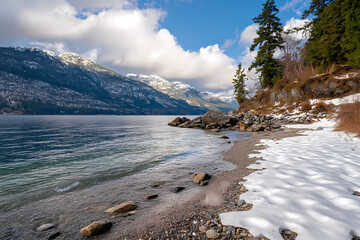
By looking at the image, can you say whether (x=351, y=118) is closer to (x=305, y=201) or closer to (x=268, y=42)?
(x=305, y=201)

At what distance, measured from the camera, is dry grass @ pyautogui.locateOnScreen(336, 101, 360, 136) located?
12.7m

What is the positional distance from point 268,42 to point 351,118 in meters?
42.1

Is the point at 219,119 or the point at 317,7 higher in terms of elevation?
the point at 317,7

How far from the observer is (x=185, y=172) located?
9.70 m

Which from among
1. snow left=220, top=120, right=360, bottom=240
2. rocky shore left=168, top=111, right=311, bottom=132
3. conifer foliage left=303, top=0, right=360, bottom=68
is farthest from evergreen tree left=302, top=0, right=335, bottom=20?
snow left=220, top=120, right=360, bottom=240

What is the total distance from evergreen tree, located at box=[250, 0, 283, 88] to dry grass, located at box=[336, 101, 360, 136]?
120ft

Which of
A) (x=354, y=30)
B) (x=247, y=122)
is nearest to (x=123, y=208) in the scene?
(x=247, y=122)

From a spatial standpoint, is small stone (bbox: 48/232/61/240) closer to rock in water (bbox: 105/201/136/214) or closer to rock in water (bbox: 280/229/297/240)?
rock in water (bbox: 105/201/136/214)

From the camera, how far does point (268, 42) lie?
Result: 47781 millimetres

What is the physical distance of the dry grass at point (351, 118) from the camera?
12656 mm

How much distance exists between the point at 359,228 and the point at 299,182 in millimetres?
2550

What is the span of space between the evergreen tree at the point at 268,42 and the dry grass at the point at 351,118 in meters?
36.6

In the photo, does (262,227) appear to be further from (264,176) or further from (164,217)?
(264,176)

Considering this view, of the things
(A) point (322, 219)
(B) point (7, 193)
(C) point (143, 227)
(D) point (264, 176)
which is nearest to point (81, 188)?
(B) point (7, 193)
